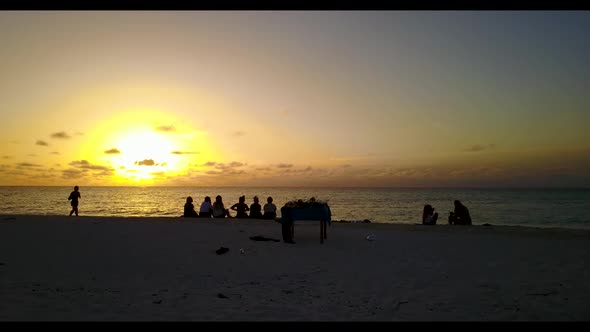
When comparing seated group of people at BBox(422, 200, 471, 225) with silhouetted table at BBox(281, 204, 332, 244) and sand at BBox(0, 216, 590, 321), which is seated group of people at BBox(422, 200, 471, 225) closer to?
sand at BBox(0, 216, 590, 321)

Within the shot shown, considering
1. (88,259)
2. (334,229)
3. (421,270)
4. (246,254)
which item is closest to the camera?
(421,270)

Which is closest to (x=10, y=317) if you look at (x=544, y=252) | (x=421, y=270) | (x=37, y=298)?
(x=37, y=298)

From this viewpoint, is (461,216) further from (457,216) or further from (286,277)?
(286,277)

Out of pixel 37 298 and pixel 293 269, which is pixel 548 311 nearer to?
pixel 293 269

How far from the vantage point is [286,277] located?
321 inches

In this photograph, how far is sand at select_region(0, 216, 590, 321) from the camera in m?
5.89

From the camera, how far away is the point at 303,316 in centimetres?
571

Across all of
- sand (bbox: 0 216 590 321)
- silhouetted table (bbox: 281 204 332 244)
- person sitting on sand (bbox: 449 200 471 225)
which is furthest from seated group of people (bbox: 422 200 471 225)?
silhouetted table (bbox: 281 204 332 244)

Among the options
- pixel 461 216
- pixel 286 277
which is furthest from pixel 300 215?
pixel 461 216

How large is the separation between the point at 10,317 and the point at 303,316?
3884 mm

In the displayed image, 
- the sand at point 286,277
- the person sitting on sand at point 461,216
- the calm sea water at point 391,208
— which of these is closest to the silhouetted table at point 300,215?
the sand at point 286,277

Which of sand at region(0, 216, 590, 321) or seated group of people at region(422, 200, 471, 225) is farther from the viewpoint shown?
seated group of people at region(422, 200, 471, 225)

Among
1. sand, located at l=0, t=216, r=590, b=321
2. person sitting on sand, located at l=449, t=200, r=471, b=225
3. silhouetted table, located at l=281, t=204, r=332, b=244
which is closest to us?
sand, located at l=0, t=216, r=590, b=321
